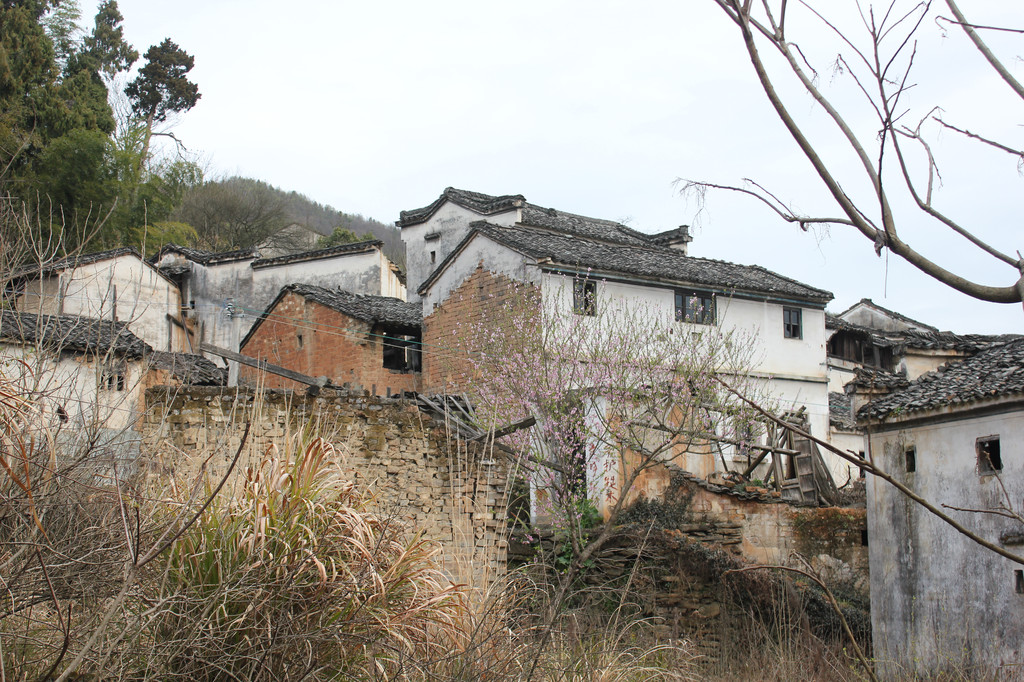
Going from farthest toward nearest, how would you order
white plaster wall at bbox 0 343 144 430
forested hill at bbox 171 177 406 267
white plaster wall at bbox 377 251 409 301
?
forested hill at bbox 171 177 406 267
white plaster wall at bbox 377 251 409 301
white plaster wall at bbox 0 343 144 430

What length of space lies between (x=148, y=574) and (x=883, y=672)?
9.34 metres

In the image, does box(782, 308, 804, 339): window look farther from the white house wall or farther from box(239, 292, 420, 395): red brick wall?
box(239, 292, 420, 395): red brick wall

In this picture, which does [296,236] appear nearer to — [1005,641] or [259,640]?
[1005,641]

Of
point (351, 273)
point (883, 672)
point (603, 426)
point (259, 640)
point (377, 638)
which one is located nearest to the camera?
point (259, 640)

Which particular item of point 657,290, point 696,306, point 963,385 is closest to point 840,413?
point 696,306

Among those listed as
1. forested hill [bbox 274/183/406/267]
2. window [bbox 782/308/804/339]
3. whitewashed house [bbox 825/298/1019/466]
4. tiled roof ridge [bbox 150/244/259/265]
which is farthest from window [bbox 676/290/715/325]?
forested hill [bbox 274/183/406/267]

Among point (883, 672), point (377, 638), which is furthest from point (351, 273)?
point (377, 638)

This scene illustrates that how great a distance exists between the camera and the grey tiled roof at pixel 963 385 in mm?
9836

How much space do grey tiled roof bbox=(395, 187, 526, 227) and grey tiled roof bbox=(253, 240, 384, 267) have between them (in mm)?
1239

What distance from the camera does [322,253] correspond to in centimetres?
2686

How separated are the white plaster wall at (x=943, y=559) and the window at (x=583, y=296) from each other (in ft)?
20.7

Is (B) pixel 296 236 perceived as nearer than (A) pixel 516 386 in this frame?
No

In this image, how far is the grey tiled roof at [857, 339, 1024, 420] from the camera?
9.84 metres

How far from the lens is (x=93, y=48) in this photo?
3109 centimetres
